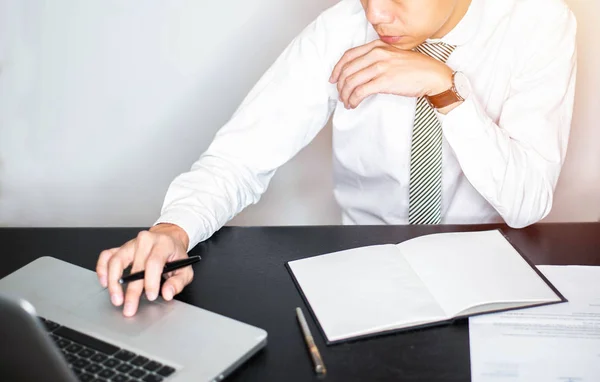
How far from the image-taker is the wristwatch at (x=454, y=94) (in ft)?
4.50

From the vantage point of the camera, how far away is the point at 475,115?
136cm

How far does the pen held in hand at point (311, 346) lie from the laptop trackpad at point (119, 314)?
0.65 feet

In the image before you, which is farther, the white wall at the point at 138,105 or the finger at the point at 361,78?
the white wall at the point at 138,105

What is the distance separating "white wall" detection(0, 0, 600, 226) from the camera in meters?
2.01

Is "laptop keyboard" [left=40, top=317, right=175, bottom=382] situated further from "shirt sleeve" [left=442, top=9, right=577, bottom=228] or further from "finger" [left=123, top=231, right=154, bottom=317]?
"shirt sleeve" [left=442, top=9, right=577, bottom=228]

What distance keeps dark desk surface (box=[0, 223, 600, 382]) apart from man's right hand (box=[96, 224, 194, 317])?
34 millimetres

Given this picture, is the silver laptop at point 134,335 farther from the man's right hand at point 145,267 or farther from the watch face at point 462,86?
the watch face at point 462,86

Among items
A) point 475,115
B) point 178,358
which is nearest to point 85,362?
point 178,358

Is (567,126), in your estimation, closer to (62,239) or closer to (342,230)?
(342,230)

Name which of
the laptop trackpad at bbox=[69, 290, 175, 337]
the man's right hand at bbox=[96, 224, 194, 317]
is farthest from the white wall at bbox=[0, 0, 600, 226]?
the laptop trackpad at bbox=[69, 290, 175, 337]

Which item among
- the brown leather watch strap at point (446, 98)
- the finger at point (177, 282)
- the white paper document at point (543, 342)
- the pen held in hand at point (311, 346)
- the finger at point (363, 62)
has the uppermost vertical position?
the finger at point (363, 62)

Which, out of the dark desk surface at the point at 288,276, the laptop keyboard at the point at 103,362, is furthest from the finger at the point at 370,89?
the laptop keyboard at the point at 103,362

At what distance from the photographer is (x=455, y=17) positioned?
1.53 meters

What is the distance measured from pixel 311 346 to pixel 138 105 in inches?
53.9
